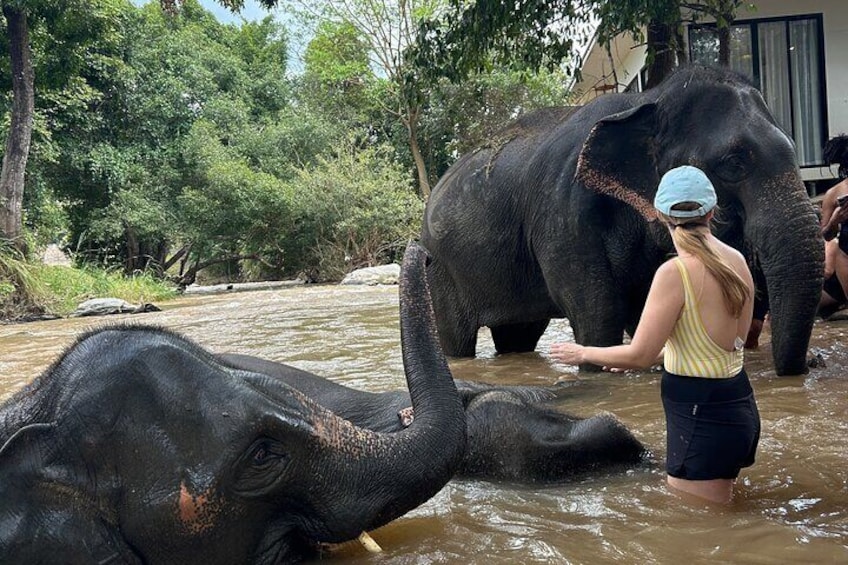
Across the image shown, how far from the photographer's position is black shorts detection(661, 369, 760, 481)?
2799 mm

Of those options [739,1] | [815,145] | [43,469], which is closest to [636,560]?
[43,469]

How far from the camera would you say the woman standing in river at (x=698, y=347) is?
281cm

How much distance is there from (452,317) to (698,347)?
416 cm

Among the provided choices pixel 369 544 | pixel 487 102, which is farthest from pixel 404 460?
pixel 487 102

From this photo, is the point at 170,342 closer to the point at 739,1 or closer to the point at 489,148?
the point at 489,148

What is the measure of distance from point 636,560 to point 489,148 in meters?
5.02

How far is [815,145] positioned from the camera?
12.8 meters

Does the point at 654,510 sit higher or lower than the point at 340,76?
lower

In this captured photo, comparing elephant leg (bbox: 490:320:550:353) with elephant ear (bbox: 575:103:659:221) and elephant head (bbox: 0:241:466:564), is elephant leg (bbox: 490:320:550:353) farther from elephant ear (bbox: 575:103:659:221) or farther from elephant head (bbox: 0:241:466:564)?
elephant head (bbox: 0:241:466:564)

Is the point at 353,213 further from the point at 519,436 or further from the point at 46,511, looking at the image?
the point at 46,511

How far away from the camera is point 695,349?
2.89 meters

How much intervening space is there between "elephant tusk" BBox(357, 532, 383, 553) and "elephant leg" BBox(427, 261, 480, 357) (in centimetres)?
432

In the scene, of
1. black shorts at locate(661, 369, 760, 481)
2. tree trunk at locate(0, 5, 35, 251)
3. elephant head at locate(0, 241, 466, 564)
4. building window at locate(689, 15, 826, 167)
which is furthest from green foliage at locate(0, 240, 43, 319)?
black shorts at locate(661, 369, 760, 481)

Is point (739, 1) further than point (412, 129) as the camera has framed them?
No
